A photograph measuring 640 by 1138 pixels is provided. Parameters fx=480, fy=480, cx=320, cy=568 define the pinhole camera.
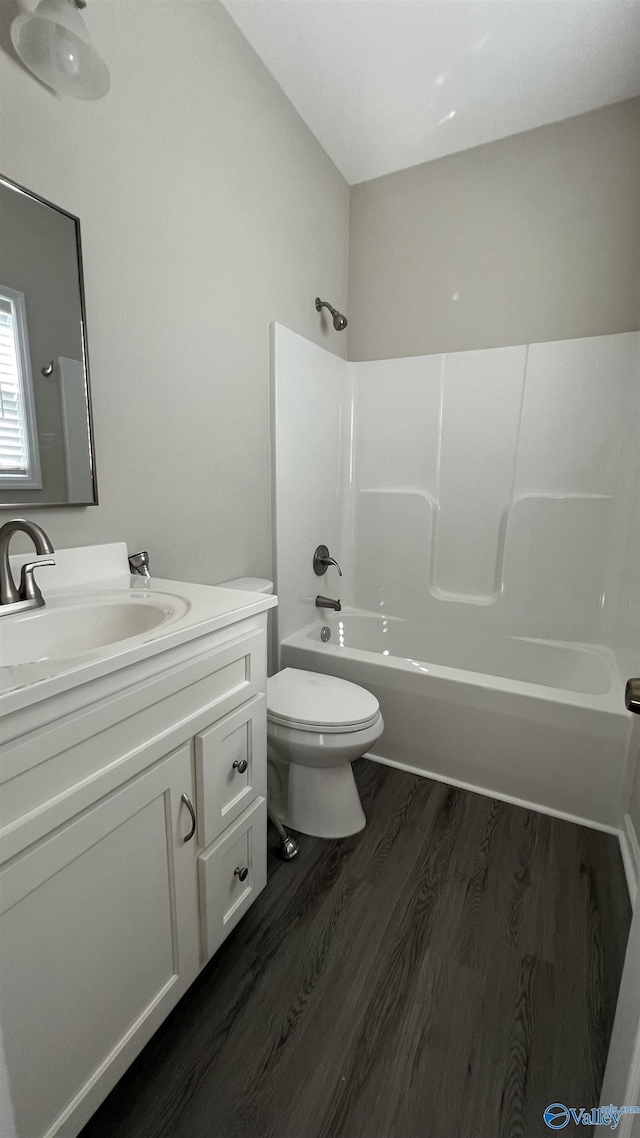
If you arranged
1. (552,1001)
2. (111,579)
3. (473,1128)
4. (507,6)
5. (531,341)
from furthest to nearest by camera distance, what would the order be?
1. (531,341)
2. (507,6)
3. (111,579)
4. (552,1001)
5. (473,1128)

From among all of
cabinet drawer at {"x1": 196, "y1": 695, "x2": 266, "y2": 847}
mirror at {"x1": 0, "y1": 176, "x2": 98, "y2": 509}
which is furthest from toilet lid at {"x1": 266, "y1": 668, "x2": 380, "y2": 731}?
mirror at {"x1": 0, "y1": 176, "x2": 98, "y2": 509}

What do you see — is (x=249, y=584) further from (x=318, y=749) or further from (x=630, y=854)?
(x=630, y=854)

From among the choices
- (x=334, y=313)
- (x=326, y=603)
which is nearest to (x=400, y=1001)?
(x=326, y=603)

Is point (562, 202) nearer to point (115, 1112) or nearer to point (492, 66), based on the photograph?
point (492, 66)

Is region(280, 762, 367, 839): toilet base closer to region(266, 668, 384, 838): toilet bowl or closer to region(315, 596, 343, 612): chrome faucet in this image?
region(266, 668, 384, 838): toilet bowl

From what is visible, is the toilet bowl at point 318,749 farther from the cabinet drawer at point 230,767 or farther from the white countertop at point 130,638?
the white countertop at point 130,638

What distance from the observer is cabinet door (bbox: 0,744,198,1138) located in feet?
2.16

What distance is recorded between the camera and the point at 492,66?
1.76m

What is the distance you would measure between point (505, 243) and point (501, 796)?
2381 mm

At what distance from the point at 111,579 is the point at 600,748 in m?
1.66

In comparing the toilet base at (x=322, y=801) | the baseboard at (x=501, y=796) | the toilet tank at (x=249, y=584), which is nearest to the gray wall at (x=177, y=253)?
the toilet tank at (x=249, y=584)

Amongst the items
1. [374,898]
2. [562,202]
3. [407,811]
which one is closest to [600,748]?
[407,811]

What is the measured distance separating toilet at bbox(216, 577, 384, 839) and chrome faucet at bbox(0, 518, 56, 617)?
0.77m

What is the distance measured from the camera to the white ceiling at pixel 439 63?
156 centimetres
